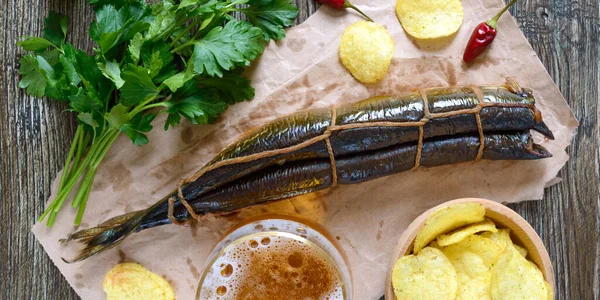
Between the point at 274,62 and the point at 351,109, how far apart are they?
1.50 feet

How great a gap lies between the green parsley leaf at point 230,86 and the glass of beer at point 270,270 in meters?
0.64

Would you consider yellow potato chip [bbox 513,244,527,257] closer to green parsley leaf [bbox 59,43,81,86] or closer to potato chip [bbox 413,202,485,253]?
potato chip [bbox 413,202,485,253]

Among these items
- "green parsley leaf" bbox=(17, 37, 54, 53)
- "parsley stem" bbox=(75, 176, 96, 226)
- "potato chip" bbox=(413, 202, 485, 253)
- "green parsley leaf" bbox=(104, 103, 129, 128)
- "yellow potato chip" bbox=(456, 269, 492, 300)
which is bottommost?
"yellow potato chip" bbox=(456, 269, 492, 300)

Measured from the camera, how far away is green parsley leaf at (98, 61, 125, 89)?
2207mm

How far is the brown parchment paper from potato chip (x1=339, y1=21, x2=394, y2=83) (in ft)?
0.17

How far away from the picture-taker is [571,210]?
2.73m

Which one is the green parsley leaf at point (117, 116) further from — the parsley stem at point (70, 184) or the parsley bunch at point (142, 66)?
the parsley stem at point (70, 184)

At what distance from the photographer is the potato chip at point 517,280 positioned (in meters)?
2.35

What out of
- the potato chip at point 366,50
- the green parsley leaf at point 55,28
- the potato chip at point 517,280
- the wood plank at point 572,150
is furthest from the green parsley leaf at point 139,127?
the wood plank at point 572,150

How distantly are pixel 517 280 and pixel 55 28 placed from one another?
233 centimetres

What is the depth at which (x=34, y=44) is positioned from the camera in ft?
7.91

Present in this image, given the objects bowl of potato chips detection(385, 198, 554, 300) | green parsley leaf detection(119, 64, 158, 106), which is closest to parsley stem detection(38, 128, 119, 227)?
green parsley leaf detection(119, 64, 158, 106)

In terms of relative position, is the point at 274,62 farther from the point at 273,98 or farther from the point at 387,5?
the point at 387,5

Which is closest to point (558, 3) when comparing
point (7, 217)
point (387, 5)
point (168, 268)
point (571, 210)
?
point (387, 5)
